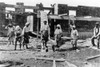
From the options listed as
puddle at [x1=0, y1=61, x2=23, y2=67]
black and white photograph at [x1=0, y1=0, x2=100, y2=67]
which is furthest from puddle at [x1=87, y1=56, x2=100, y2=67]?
puddle at [x1=0, y1=61, x2=23, y2=67]

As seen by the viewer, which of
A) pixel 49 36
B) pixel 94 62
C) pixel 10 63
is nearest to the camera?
pixel 10 63

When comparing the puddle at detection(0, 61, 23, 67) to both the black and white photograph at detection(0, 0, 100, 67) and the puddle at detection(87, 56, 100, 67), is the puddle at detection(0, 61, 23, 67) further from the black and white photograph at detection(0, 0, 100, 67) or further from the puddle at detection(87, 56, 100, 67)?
the puddle at detection(87, 56, 100, 67)

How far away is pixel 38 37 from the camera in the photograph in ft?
53.2

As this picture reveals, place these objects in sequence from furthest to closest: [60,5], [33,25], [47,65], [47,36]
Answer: [60,5] < [33,25] < [47,36] < [47,65]

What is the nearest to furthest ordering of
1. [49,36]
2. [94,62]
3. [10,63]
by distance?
[10,63], [94,62], [49,36]

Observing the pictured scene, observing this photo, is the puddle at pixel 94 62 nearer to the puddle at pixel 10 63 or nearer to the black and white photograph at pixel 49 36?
the black and white photograph at pixel 49 36

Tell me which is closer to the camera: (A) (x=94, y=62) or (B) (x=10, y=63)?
(B) (x=10, y=63)

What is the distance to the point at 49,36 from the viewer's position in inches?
434

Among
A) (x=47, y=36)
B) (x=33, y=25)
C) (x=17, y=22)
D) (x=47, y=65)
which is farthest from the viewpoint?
(x=17, y=22)

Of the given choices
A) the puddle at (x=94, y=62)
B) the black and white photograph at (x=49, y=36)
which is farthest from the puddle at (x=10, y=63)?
the puddle at (x=94, y=62)

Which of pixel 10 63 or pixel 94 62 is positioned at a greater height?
pixel 10 63

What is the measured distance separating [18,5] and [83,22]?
9041 mm

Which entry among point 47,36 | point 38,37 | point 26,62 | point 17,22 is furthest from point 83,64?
point 17,22

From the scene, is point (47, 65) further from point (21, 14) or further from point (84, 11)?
point (84, 11)
